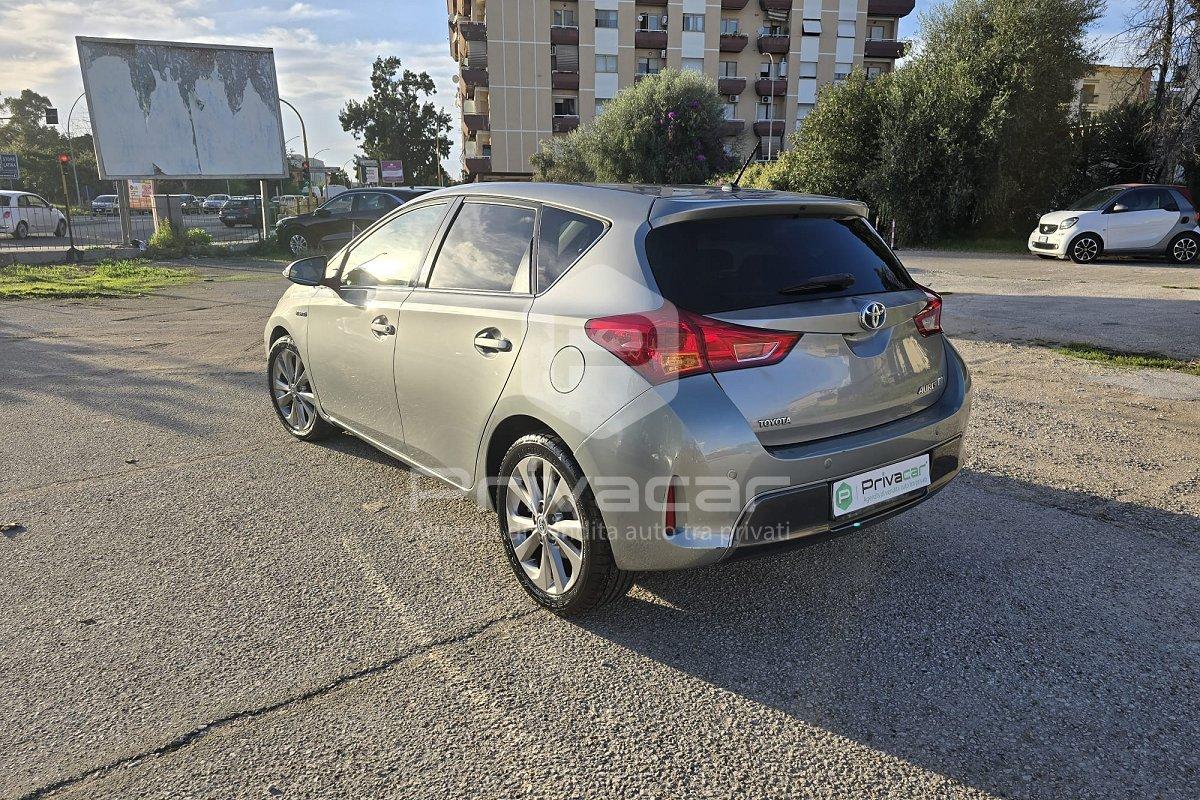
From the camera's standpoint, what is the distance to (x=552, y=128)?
57188 millimetres

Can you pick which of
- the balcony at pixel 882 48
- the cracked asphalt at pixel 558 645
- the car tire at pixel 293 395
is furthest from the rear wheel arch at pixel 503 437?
the balcony at pixel 882 48

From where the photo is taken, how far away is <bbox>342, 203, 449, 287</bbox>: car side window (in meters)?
4.01

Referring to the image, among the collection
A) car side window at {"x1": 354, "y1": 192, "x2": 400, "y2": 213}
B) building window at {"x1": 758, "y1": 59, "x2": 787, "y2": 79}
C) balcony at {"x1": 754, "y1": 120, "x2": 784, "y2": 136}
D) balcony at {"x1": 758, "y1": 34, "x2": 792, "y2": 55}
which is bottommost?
car side window at {"x1": 354, "y1": 192, "x2": 400, "y2": 213}

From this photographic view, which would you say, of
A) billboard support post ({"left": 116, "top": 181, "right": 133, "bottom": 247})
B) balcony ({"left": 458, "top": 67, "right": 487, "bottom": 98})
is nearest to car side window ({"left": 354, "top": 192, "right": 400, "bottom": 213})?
billboard support post ({"left": 116, "top": 181, "right": 133, "bottom": 247})

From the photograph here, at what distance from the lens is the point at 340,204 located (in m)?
20.3

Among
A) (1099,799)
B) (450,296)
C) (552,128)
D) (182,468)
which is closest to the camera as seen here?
(1099,799)

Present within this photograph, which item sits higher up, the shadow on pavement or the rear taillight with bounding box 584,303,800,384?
the rear taillight with bounding box 584,303,800,384

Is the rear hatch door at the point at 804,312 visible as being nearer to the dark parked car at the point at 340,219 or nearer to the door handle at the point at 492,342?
the door handle at the point at 492,342

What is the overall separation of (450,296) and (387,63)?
9437 cm

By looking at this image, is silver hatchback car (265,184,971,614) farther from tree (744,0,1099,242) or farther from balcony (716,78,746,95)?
balcony (716,78,746,95)

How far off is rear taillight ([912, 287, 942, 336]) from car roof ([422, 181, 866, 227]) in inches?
19.2

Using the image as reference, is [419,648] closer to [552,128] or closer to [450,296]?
[450,296]

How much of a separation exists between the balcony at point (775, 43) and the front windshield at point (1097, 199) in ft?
148

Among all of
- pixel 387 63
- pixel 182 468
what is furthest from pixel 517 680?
pixel 387 63
